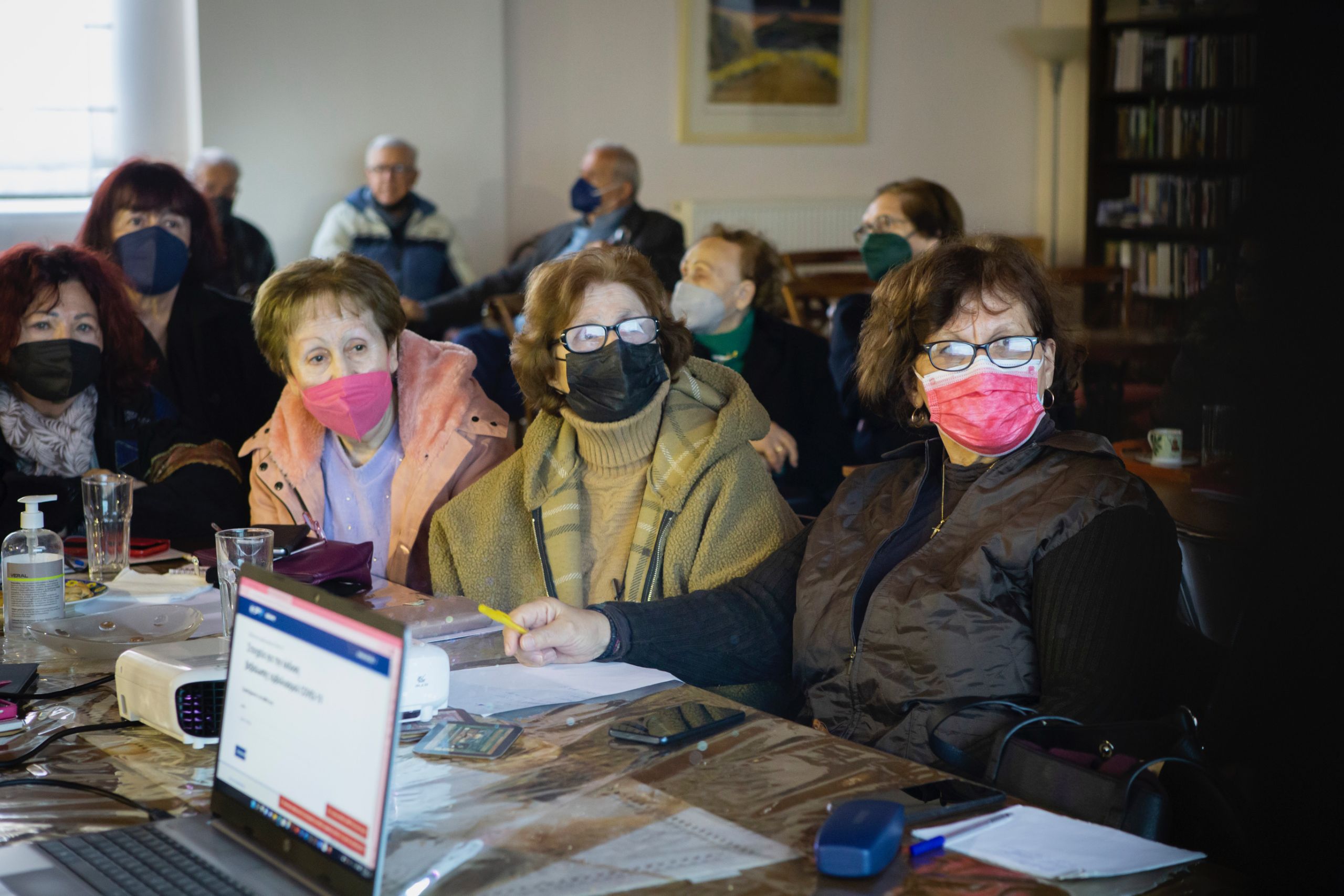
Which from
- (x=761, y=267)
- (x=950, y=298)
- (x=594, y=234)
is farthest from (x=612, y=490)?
(x=594, y=234)

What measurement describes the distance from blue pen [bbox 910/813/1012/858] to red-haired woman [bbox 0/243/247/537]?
5.98 feet

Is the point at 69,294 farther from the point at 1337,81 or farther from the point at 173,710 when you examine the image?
the point at 1337,81

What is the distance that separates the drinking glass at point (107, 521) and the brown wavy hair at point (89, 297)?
0.55 m

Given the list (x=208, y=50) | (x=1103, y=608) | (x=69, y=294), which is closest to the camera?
(x=1103, y=608)

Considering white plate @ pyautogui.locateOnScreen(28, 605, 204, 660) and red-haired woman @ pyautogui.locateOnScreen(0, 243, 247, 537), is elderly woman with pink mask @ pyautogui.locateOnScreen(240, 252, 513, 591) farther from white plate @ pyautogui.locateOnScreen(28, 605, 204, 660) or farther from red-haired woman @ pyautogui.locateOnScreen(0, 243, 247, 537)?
white plate @ pyautogui.locateOnScreen(28, 605, 204, 660)

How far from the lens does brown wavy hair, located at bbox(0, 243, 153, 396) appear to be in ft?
8.36

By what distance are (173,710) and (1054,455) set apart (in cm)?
108

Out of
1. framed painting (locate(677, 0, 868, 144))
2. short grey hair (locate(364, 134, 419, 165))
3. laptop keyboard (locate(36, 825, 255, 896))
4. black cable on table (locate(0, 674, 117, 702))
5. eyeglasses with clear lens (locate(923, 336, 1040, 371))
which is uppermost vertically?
framed painting (locate(677, 0, 868, 144))

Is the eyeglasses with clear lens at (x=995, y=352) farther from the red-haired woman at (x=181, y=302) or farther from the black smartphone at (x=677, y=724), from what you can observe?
the red-haired woman at (x=181, y=302)

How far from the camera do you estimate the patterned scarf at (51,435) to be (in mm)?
2586

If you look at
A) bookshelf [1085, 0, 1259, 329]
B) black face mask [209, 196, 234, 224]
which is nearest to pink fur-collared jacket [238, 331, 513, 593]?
black face mask [209, 196, 234, 224]

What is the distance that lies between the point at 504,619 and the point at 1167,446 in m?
1.59

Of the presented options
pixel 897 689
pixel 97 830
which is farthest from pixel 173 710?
pixel 897 689

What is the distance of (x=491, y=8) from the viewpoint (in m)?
6.07
